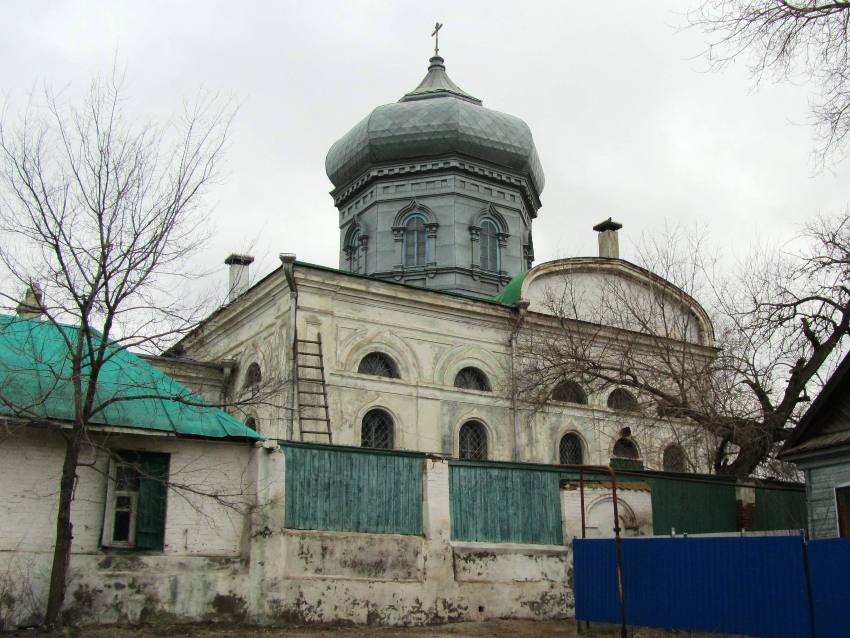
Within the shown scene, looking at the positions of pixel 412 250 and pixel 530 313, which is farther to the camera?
pixel 412 250

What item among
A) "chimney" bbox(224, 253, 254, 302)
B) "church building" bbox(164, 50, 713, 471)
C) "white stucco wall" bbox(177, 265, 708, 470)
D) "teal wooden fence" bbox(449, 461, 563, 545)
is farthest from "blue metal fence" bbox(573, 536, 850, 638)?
"chimney" bbox(224, 253, 254, 302)

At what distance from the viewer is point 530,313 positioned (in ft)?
72.1

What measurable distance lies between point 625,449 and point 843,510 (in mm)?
9578

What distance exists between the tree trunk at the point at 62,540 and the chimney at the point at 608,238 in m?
16.8

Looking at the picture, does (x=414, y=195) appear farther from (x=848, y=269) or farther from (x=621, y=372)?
(x=848, y=269)

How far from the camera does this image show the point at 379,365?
20.2 m

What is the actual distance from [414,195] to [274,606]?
15.2 meters

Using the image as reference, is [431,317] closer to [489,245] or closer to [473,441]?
[473,441]

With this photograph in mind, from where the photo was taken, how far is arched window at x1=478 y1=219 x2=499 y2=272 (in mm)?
25859

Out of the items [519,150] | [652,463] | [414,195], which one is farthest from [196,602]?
[519,150]

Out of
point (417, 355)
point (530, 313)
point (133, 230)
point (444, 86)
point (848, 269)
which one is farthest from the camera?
point (444, 86)

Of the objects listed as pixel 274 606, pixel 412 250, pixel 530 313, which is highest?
pixel 412 250

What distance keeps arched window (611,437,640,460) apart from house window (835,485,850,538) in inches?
360

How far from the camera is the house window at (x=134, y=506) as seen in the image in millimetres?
12859
